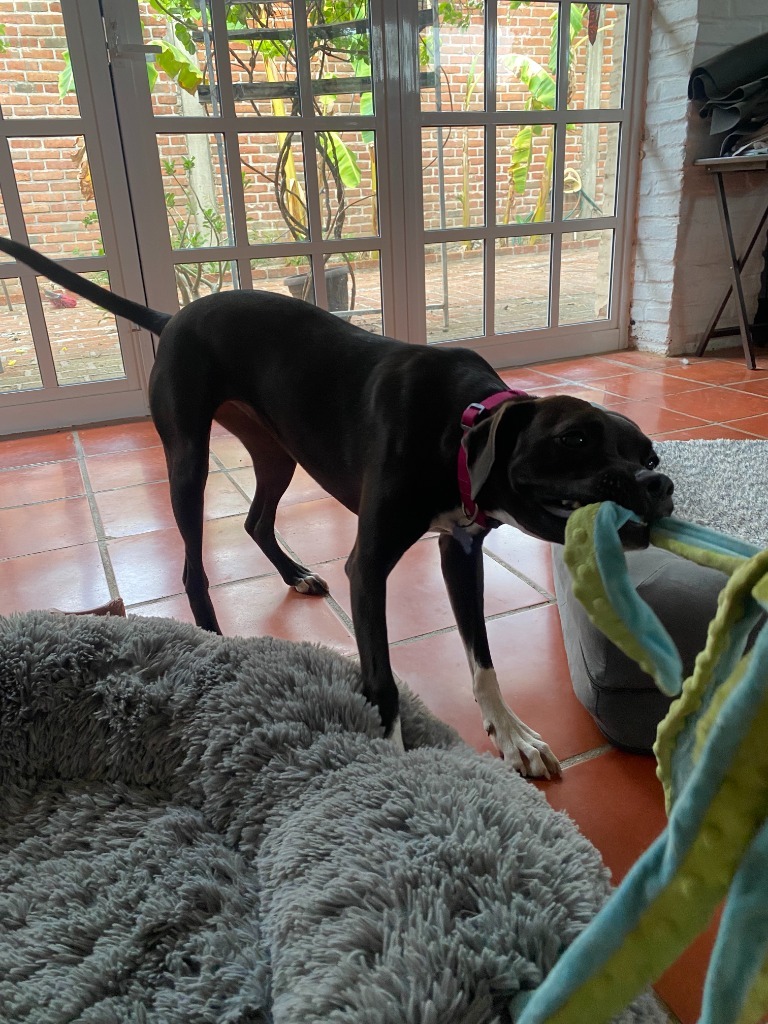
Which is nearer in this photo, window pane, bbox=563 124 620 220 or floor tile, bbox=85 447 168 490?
floor tile, bbox=85 447 168 490

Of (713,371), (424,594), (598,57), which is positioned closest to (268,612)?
(424,594)

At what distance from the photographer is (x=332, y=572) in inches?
70.9

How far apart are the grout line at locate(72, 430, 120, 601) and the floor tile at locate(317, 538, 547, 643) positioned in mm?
477

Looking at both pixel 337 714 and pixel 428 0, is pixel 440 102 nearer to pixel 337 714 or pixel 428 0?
pixel 428 0

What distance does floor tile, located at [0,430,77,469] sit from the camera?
269 cm

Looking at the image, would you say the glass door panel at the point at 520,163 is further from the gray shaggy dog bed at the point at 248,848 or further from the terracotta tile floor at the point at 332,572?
the gray shaggy dog bed at the point at 248,848

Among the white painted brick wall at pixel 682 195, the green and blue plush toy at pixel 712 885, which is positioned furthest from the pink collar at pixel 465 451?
the white painted brick wall at pixel 682 195

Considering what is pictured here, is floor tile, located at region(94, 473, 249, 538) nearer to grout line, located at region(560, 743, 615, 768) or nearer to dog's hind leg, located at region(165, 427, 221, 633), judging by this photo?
dog's hind leg, located at region(165, 427, 221, 633)

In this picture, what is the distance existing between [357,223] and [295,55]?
2.16ft

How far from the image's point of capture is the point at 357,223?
129 inches

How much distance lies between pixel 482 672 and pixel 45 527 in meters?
1.44

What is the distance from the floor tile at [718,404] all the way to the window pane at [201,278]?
1.80m

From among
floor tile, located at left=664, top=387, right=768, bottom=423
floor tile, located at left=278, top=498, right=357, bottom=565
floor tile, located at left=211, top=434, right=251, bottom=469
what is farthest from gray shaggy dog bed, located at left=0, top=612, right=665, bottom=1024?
floor tile, located at left=664, top=387, right=768, bottom=423

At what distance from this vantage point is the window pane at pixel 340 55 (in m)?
2.98
